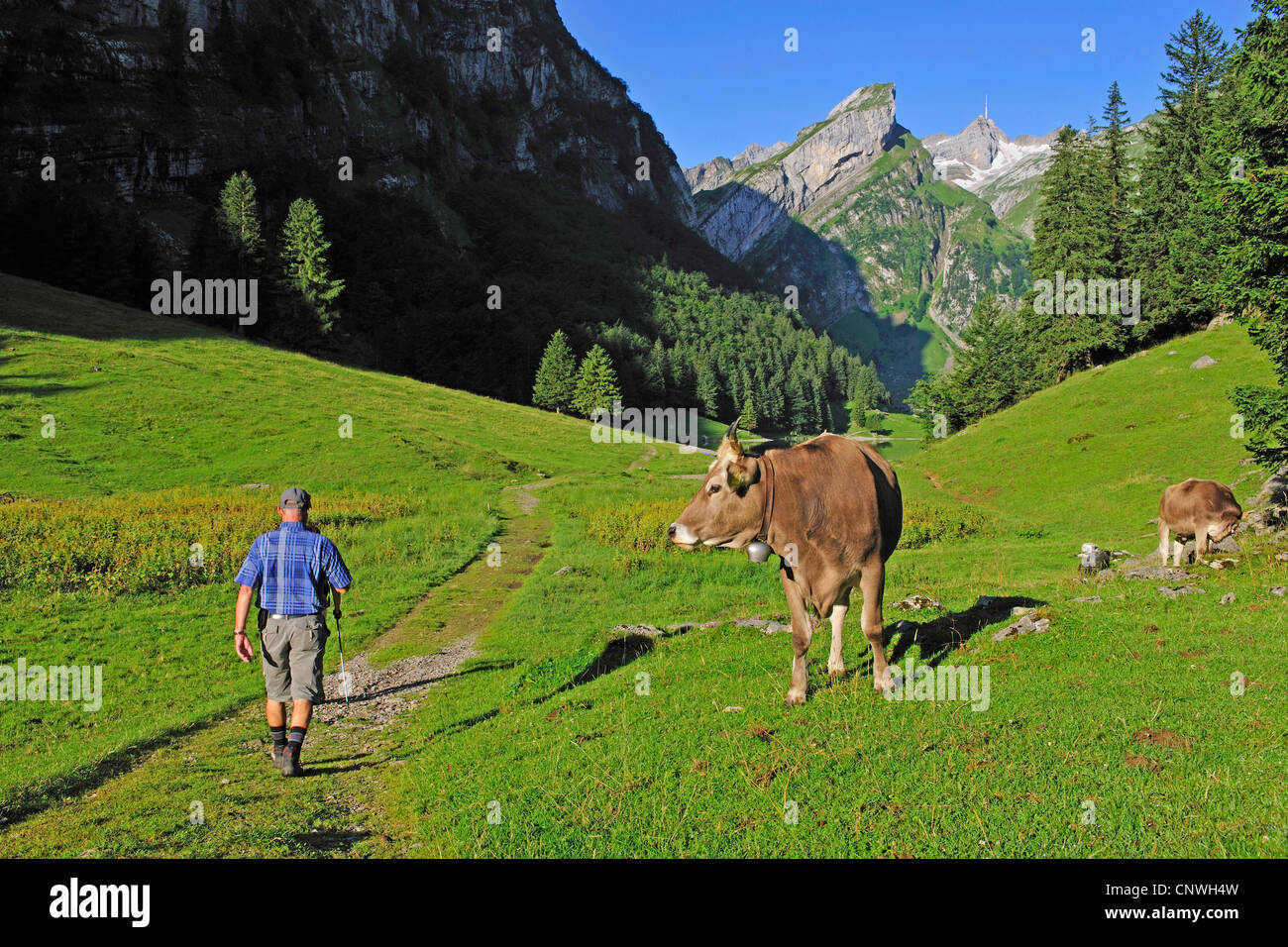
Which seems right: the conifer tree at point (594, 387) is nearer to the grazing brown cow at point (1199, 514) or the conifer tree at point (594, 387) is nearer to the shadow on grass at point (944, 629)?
the grazing brown cow at point (1199, 514)

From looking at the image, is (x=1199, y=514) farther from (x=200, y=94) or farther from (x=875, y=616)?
(x=200, y=94)

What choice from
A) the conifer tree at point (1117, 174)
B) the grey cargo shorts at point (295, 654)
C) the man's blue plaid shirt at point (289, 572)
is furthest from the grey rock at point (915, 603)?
the conifer tree at point (1117, 174)

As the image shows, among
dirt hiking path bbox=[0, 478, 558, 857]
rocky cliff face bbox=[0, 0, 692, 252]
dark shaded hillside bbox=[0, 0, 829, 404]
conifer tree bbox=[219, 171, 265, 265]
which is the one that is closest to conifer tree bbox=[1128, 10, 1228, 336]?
dirt hiking path bbox=[0, 478, 558, 857]

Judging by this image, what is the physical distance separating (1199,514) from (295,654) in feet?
66.0

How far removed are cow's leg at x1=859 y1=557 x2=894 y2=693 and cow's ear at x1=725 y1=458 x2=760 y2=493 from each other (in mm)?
1958

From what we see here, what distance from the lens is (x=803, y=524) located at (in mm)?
8383

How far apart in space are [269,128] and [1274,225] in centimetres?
16719

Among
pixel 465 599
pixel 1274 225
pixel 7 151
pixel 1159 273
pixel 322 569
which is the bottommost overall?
pixel 465 599

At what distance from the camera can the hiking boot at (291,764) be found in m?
8.45

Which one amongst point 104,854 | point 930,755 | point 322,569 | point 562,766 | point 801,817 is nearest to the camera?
point 801,817

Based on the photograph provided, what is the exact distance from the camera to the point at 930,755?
21.2 ft

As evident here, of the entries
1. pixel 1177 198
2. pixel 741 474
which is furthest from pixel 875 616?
pixel 1177 198

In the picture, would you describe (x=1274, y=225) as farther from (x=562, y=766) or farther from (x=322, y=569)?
(x=322, y=569)
